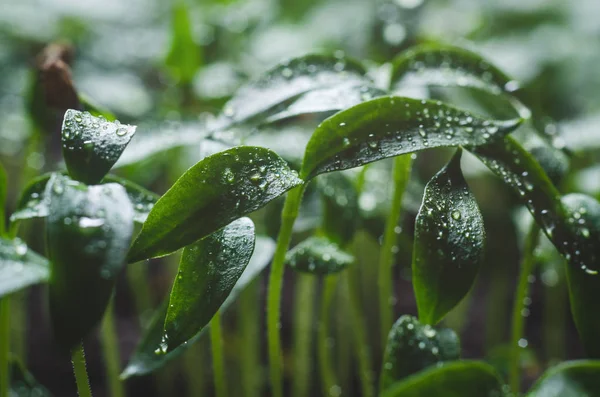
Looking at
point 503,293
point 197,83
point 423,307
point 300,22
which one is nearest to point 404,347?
point 423,307

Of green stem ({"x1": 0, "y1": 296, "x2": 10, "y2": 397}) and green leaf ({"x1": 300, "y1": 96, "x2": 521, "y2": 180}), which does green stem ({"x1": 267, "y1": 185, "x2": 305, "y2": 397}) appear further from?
green stem ({"x1": 0, "y1": 296, "x2": 10, "y2": 397})

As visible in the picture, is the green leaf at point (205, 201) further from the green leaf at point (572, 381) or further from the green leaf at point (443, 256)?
the green leaf at point (572, 381)

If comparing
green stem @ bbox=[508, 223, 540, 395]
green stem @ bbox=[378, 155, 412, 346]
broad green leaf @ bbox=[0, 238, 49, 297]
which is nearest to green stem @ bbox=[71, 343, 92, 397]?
broad green leaf @ bbox=[0, 238, 49, 297]

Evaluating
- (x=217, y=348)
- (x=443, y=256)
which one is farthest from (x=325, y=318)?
(x=443, y=256)

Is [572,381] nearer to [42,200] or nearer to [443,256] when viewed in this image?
[443,256]

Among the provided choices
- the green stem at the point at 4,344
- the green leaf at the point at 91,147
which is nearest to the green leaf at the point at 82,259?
the green leaf at the point at 91,147

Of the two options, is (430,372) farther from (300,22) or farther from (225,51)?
(300,22)
